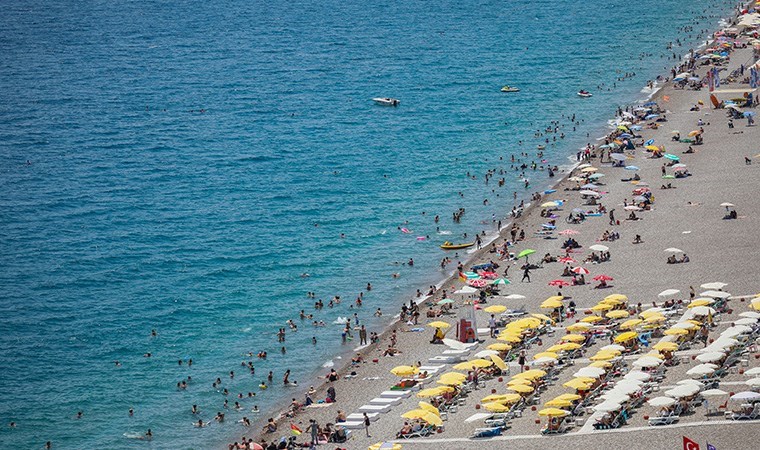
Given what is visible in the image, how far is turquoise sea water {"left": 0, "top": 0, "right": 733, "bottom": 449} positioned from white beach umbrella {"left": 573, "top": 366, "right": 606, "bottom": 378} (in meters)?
16.8

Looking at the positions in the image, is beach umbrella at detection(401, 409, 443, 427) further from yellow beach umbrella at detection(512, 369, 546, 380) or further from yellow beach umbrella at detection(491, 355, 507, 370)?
yellow beach umbrella at detection(491, 355, 507, 370)

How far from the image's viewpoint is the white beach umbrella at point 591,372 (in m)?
49.4

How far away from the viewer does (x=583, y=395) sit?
161 feet

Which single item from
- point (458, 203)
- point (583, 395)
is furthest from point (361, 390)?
point (458, 203)

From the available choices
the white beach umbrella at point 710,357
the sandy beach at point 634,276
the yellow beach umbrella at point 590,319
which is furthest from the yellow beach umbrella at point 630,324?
the white beach umbrella at point 710,357

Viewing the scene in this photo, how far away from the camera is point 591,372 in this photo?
49562 millimetres

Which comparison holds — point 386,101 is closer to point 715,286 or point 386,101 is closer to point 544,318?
point 544,318

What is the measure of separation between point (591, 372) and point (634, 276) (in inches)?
650

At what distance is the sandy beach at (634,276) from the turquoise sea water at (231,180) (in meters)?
4.72

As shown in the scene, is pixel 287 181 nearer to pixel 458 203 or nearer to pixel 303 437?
pixel 458 203

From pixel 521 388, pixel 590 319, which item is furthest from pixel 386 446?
pixel 590 319

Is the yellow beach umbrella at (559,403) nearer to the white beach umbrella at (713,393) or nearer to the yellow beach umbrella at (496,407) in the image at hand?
the yellow beach umbrella at (496,407)

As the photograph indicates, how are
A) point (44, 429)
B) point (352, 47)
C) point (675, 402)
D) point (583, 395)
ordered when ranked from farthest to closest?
point (352, 47) < point (44, 429) < point (583, 395) < point (675, 402)

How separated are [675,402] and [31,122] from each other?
297 feet
